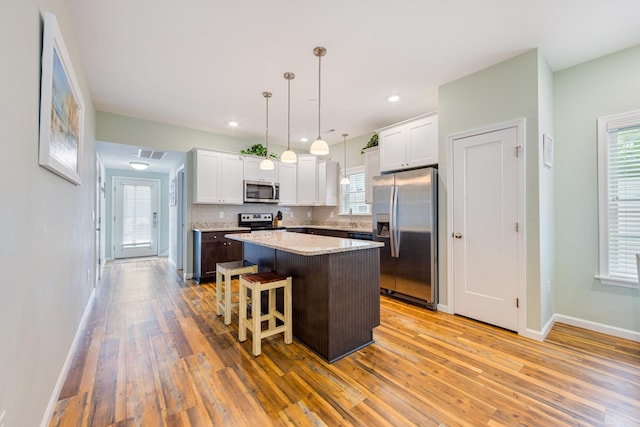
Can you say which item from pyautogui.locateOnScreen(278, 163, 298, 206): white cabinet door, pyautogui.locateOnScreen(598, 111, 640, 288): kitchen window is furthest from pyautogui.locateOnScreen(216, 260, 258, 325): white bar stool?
pyautogui.locateOnScreen(598, 111, 640, 288): kitchen window

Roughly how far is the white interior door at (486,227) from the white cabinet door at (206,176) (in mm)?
3899

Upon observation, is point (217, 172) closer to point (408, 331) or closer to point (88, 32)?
point (88, 32)

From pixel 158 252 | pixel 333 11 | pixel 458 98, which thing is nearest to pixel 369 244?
pixel 333 11

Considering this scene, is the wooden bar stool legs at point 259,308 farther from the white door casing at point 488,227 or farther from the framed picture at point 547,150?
the framed picture at point 547,150

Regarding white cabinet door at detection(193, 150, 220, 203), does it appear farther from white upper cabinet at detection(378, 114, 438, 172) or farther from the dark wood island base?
white upper cabinet at detection(378, 114, 438, 172)

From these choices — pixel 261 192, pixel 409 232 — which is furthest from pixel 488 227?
pixel 261 192

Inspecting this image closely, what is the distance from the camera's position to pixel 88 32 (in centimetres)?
234

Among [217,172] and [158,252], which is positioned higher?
[217,172]

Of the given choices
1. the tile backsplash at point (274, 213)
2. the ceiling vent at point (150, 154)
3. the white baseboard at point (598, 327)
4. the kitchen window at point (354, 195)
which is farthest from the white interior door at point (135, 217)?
the white baseboard at point (598, 327)

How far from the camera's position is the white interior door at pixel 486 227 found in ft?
9.03

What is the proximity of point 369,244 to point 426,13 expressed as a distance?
192 centimetres

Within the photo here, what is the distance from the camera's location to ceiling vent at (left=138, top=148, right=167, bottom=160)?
4859mm

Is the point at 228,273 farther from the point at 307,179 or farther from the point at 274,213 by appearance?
the point at 307,179

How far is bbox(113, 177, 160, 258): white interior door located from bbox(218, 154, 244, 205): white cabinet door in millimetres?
3814
